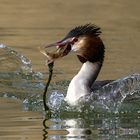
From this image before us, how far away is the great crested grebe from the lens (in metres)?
11.8

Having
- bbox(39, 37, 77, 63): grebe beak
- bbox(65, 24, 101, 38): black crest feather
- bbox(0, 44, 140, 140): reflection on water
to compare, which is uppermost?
bbox(65, 24, 101, 38): black crest feather

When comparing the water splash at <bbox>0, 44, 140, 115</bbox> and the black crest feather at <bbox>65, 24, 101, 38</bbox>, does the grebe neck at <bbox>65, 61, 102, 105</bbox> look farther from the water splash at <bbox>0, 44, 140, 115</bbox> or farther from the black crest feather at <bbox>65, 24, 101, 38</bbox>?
the black crest feather at <bbox>65, 24, 101, 38</bbox>

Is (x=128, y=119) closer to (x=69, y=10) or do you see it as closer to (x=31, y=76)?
(x=31, y=76)

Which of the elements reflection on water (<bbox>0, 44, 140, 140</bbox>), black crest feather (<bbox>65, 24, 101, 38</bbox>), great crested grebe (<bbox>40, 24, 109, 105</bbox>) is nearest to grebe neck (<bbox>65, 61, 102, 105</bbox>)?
great crested grebe (<bbox>40, 24, 109, 105</bbox>)

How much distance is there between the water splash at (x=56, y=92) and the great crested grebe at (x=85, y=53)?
0.14 metres

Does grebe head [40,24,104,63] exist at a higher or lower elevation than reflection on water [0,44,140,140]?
higher

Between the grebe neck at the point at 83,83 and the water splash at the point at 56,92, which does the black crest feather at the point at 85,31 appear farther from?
the water splash at the point at 56,92

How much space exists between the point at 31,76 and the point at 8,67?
0.87 meters

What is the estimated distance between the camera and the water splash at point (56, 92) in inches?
460

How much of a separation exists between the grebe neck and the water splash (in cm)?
10

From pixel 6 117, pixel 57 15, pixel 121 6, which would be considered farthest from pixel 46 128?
pixel 121 6

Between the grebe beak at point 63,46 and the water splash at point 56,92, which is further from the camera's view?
the water splash at point 56,92

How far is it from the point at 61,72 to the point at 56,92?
64.6 inches

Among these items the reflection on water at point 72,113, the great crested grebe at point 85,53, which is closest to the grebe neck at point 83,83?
the great crested grebe at point 85,53
